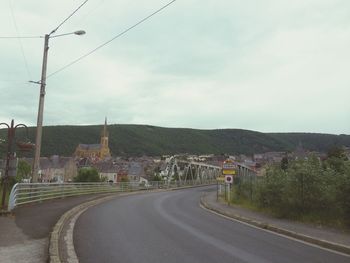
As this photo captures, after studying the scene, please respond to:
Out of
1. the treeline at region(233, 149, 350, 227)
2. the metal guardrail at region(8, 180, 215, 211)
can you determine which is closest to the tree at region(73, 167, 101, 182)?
the metal guardrail at region(8, 180, 215, 211)

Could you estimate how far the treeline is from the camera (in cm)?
1702

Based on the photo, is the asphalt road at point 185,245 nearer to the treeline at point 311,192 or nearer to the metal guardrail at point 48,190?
the treeline at point 311,192

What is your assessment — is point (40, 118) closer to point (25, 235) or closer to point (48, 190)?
point (48, 190)

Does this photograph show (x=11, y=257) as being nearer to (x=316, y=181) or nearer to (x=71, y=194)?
(x=316, y=181)

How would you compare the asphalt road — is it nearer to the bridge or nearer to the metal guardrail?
the metal guardrail

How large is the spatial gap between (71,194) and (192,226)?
1766cm

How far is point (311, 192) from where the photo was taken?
19.4 m

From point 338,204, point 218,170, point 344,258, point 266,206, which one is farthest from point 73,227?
point 218,170

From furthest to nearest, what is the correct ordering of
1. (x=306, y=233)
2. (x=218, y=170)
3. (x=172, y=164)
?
(x=218, y=170) → (x=172, y=164) → (x=306, y=233)

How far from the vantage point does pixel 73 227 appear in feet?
48.3

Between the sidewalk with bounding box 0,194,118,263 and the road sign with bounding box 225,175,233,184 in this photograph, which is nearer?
the sidewalk with bounding box 0,194,118,263

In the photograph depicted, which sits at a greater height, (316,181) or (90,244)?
(316,181)

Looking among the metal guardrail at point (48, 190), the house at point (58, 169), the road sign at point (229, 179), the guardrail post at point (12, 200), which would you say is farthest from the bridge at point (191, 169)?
the guardrail post at point (12, 200)

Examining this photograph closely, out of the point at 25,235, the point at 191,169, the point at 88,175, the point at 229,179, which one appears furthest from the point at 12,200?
the point at 191,169
